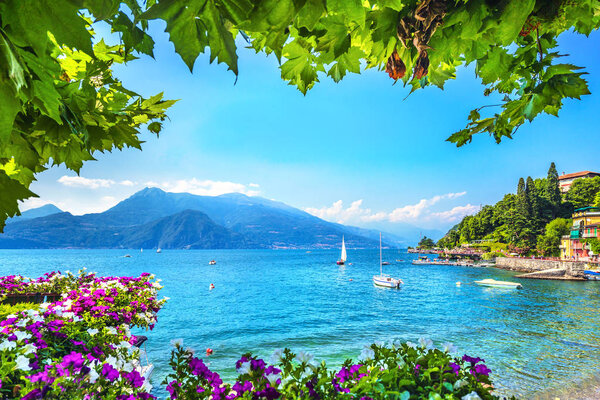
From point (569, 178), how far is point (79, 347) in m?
119

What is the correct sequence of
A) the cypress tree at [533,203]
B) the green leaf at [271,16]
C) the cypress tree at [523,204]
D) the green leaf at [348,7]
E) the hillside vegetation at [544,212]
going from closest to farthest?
1. the green leaf at [271,16]
2. the green leaf at [348,7]
3. the hillside vegetation at [544,212]
4. the cypress tree at [533,203]
5. the cypress tree at [523,204]

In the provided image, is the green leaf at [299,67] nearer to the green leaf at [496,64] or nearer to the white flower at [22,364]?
the green leaf at [496,64]

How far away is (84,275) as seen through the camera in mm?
9109

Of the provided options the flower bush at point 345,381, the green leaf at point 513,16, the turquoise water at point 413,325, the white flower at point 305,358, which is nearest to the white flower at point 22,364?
the flower bush at point 345,381

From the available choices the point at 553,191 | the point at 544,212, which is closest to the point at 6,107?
the point at 544,212

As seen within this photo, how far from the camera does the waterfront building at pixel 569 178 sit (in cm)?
8200

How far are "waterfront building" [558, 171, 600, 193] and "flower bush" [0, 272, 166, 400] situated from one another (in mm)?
111372

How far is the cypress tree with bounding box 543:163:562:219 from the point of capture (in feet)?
251

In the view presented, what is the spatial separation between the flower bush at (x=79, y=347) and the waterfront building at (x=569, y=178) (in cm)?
11137

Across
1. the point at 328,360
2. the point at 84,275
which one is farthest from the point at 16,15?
the point at 328,360

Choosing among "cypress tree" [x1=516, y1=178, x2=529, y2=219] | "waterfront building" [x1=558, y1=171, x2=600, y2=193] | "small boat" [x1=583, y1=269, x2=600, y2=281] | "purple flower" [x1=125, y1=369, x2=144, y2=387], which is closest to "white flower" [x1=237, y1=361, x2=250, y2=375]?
"purple flower" [x1=125, y1=369, x2=144, y2=387]

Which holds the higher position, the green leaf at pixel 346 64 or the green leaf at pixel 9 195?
the green leaf at pixel 346 64

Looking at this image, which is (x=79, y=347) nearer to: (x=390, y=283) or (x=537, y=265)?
(x=390, y=283)

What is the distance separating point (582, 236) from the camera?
57719 mm
